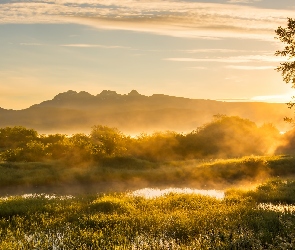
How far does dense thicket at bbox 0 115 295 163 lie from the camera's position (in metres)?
44.8

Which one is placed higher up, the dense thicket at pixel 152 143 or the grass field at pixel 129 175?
the grass field at pixel 129 175

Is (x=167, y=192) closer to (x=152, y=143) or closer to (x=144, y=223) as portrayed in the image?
(x=144, y=223)

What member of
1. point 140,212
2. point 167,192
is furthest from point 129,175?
point 140,212

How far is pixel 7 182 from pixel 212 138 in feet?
121

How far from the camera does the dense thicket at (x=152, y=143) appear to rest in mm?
44750

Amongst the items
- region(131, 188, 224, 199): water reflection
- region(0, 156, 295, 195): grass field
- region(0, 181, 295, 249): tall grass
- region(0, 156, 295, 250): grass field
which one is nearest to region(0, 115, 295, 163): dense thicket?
region(0, 156, 295, 195): grass field

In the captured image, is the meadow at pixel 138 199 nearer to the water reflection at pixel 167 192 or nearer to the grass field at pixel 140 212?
the grass field at pixel 140 212

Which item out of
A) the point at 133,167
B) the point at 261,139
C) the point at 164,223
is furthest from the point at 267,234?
the point at 261,139

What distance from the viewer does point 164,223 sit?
19062mm

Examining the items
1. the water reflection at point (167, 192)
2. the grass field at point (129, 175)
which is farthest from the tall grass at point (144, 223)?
the grass field at point (129, 175)

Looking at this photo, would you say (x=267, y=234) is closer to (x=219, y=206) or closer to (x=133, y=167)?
(x=219, y=206)

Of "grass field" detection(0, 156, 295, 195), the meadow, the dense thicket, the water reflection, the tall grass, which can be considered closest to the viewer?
the tall grass

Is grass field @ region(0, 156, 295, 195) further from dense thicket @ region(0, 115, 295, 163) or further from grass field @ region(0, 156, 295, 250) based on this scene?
dense thicket @ region(0, 115, 295, 163)

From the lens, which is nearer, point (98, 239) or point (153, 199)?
point (98, 239)
